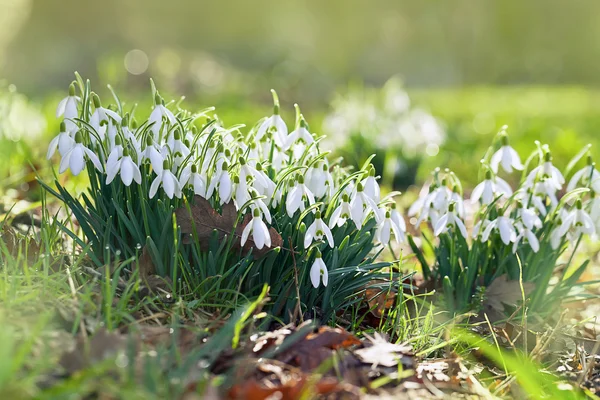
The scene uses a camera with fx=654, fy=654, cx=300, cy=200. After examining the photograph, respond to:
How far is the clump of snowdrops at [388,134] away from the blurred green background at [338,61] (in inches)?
0.8

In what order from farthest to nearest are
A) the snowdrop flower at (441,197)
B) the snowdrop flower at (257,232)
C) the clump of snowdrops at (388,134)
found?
1. the clump of snowdrops at (388,134)
2. the snowdrop flower at (441,197)
3. the snowdrop flower at (257,232)

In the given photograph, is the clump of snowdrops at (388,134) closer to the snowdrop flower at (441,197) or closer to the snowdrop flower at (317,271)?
the snowdrop flower at (441,197)

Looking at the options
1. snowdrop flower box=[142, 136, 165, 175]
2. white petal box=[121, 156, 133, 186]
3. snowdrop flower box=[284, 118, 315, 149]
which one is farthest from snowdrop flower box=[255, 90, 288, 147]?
white petal box=[121, 156, 133, 186]

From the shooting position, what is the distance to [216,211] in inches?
78.0

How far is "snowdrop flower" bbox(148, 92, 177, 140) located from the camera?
1979 millimetres

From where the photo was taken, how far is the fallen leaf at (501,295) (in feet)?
7.81

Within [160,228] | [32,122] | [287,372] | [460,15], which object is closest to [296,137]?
[160,228]

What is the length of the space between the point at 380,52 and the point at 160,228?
67.4 ft

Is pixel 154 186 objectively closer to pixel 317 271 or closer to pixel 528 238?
pixel 317 271

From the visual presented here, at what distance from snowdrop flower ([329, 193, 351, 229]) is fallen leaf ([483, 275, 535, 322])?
2.42 ft

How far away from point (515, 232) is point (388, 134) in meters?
2.38

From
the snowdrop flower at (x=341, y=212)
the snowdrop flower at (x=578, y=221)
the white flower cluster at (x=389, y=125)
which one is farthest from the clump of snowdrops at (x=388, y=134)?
the snowdrop flower at (x=341, y=212)

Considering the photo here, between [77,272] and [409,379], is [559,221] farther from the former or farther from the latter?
[77,272]

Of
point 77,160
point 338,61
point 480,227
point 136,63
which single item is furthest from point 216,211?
point 338,61
